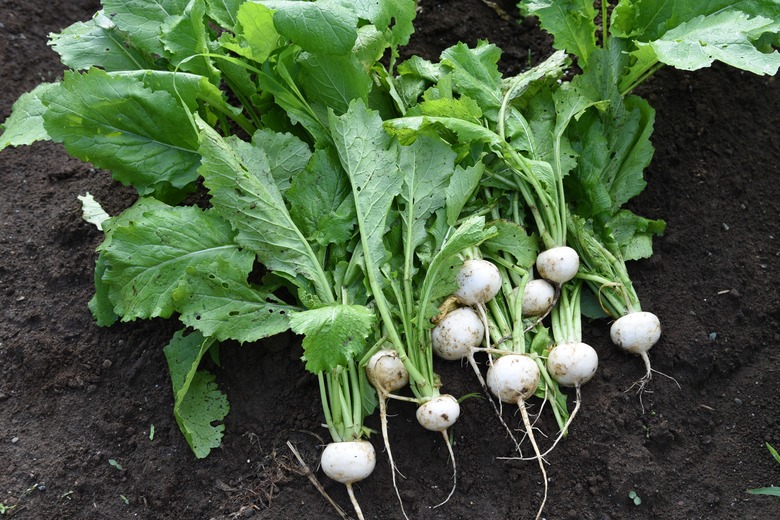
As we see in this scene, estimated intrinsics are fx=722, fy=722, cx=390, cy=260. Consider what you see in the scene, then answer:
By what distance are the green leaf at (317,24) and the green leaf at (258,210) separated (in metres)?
0.43

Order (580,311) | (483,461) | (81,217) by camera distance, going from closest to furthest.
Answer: (483,461) < (580,311) < (81,217)

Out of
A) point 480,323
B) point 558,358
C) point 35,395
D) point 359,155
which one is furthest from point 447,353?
point 35,395

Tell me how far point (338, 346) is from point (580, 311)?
100 cm

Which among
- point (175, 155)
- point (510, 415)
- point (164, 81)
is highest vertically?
point (164, 81)

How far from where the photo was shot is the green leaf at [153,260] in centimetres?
241

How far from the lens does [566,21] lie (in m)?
2.81

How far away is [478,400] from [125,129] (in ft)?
5.24

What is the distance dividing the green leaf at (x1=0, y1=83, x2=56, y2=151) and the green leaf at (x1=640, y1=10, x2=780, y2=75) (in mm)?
2196

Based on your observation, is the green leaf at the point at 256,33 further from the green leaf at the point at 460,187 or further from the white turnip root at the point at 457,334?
the white turnip root at the point at 457,334

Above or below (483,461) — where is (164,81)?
above

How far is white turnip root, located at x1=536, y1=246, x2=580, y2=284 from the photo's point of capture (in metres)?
2.57

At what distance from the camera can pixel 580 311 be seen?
105 inches

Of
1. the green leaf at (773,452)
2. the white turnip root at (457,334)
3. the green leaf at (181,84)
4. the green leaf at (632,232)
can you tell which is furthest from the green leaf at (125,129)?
the green leaf at (773,452)

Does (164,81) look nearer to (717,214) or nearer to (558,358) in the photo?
(558,358)
